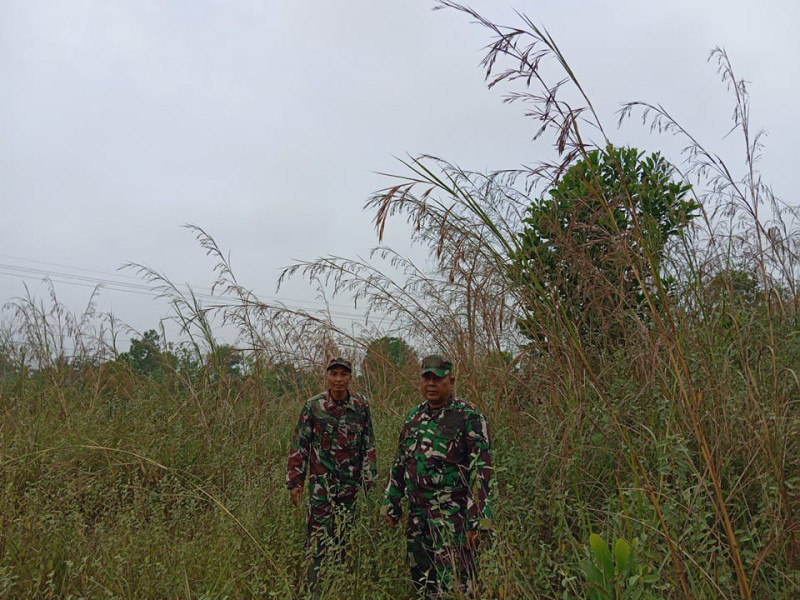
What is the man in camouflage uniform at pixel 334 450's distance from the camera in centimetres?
406

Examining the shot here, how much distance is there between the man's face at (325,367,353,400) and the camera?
4254 millimetres

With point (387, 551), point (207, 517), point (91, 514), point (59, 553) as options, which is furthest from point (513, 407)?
point (91, 514)

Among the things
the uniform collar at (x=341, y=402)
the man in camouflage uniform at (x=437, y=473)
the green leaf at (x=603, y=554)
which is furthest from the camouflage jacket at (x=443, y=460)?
the green leaf at (x=603, y=554)

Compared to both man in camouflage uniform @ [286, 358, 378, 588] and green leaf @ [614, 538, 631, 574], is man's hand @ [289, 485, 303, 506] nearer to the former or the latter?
man in camouflage uniform @ [286, 358, 378, 588]

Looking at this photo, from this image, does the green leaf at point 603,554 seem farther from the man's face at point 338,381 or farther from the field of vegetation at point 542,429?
the man's face at point 338,381

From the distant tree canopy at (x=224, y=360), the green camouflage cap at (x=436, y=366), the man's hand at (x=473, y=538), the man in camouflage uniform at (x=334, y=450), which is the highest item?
the distant tree canopy at (x=224, y=360)

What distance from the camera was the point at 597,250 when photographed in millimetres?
4156

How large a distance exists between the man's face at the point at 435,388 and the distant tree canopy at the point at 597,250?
22.5 inches

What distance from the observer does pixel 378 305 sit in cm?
484

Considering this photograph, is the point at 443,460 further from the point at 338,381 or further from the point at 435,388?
the point at 338,381

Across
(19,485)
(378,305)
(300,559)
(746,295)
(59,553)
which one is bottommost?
(300,559)

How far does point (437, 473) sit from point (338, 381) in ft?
3.52

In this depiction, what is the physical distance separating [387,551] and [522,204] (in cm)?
222

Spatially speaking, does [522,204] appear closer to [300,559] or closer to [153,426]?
[300,559]
